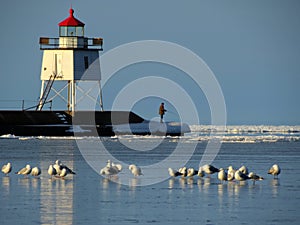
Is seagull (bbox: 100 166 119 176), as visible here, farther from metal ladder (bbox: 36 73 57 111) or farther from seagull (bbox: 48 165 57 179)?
metal ladder (bbox: 36 73 57 111)

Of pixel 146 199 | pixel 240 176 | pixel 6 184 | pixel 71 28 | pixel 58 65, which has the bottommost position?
pixel 146 199

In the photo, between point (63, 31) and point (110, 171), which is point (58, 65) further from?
point (110, 171)

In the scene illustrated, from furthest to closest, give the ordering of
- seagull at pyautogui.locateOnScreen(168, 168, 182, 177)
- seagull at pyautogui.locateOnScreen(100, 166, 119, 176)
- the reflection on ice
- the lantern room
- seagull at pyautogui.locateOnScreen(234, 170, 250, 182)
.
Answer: the lantern room, seagull at pyautogui.locateOnScreen(100, 166, 119, 176), seagull at pyautogui.locateOnScreen(168, 168, 182, 177), seagull at pyautogui.locateOnScreen(234, 170, 250, 182), the reflection on ice

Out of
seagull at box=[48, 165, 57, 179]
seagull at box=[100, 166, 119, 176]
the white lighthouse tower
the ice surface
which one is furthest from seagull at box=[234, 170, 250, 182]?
the white lighthouse tower

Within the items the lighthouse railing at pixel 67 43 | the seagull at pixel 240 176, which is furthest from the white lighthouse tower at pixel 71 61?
the seagull at pixel 240 176

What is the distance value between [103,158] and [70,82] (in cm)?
→ 2319

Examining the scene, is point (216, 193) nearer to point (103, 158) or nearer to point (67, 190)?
point (67, 190)

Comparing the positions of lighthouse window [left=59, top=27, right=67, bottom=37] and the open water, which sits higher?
lighthouse window [left=59, top=27, right=67, bottom=37]

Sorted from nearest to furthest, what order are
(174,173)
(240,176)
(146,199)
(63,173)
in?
1. (146,199)
2. (240,176)
3. (63,173)
4. (174,173)

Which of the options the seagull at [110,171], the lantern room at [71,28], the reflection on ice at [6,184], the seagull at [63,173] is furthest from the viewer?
the lantern room at [71,28]

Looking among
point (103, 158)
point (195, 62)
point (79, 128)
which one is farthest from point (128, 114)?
point (103, 158)

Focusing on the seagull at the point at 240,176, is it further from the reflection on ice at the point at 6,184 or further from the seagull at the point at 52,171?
the reflection on ice at the point at 6,184

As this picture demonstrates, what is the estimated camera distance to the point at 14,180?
23.8 meters

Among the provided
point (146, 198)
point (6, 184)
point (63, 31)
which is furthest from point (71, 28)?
point (146, 198)
